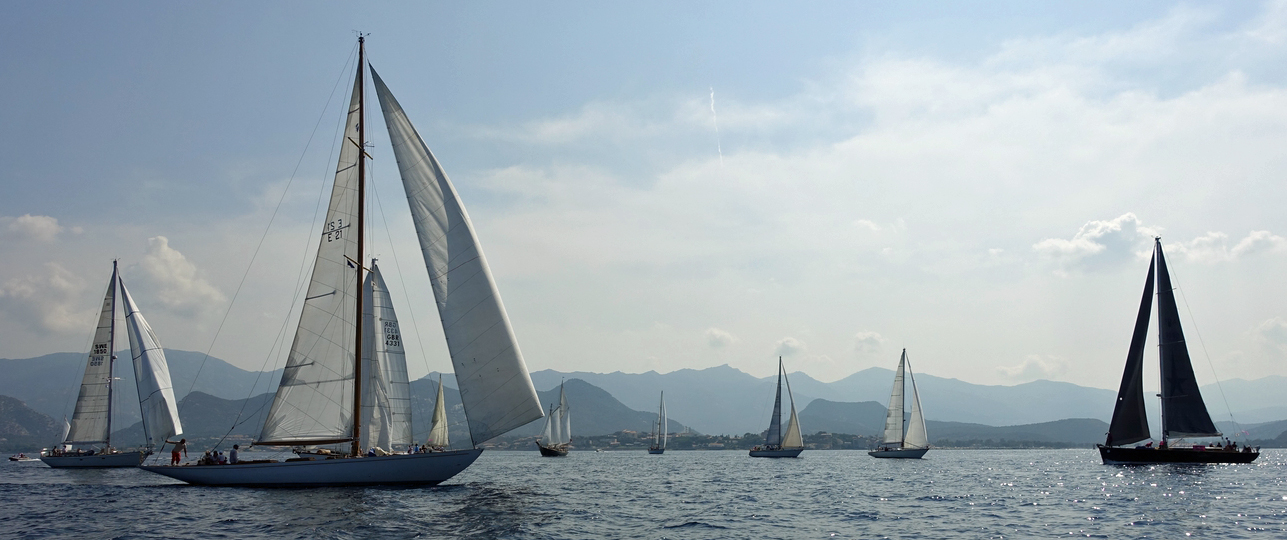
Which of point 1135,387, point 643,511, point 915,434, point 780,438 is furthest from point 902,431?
point 643,511

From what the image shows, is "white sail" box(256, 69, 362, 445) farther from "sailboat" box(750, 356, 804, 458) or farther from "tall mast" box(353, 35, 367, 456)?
"sailboat" box(750, 356, 804, 458)

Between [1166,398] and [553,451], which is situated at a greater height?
[1166,398]

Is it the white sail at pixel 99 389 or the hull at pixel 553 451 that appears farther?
the hull at pixel 553 451

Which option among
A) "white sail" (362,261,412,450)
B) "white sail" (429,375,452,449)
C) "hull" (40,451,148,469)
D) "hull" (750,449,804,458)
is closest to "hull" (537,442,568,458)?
"hull" (750,449,804,458)

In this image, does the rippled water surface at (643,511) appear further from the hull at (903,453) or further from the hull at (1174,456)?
the hull at (903,453)

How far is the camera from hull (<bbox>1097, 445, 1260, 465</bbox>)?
58.3 meters

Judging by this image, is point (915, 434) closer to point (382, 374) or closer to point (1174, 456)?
point (1174, 456)

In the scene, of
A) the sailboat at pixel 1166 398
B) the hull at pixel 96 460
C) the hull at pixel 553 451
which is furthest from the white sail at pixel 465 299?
the hull at pixel 553 451

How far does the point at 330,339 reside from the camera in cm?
3453

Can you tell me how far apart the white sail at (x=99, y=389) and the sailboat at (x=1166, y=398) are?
248ft

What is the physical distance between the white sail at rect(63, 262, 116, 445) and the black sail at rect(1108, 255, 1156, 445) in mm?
75845

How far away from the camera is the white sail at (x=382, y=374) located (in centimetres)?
3506

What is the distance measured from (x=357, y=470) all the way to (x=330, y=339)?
234 inches

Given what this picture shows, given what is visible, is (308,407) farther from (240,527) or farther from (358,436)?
(240,527)
